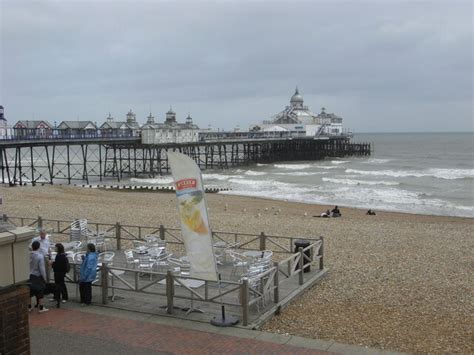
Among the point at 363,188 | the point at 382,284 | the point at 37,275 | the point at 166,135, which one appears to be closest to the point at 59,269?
the point at 37,275

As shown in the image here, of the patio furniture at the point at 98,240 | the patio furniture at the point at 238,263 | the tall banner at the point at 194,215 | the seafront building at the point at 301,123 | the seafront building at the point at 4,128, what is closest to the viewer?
the tall banner at the point at 194,215

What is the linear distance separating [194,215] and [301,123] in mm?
91194

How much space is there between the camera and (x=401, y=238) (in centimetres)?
1734

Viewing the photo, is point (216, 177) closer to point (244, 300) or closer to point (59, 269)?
point (59, 269)

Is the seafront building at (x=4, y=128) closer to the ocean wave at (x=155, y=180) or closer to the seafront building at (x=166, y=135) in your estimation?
the ocean wave at (x=155, y=180)

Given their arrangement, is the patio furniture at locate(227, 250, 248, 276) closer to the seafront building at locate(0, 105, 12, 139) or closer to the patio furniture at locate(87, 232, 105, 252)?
the patio furniture at locate(87, 232, 105, 252)

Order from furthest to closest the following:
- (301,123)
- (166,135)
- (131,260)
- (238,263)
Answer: (301,123)
(166,135)
(131,260)
(238,263)

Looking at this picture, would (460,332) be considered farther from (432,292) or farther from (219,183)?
(219,183)

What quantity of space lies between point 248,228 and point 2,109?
37022 mm

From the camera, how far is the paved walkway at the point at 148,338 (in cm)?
704

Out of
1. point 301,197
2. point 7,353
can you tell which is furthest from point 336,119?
point 7,353

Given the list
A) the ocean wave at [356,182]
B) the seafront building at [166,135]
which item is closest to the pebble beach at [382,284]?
the ocean wave at [356,182]

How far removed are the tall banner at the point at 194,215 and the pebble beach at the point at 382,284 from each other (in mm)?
1445

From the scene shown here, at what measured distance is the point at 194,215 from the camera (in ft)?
25.5
